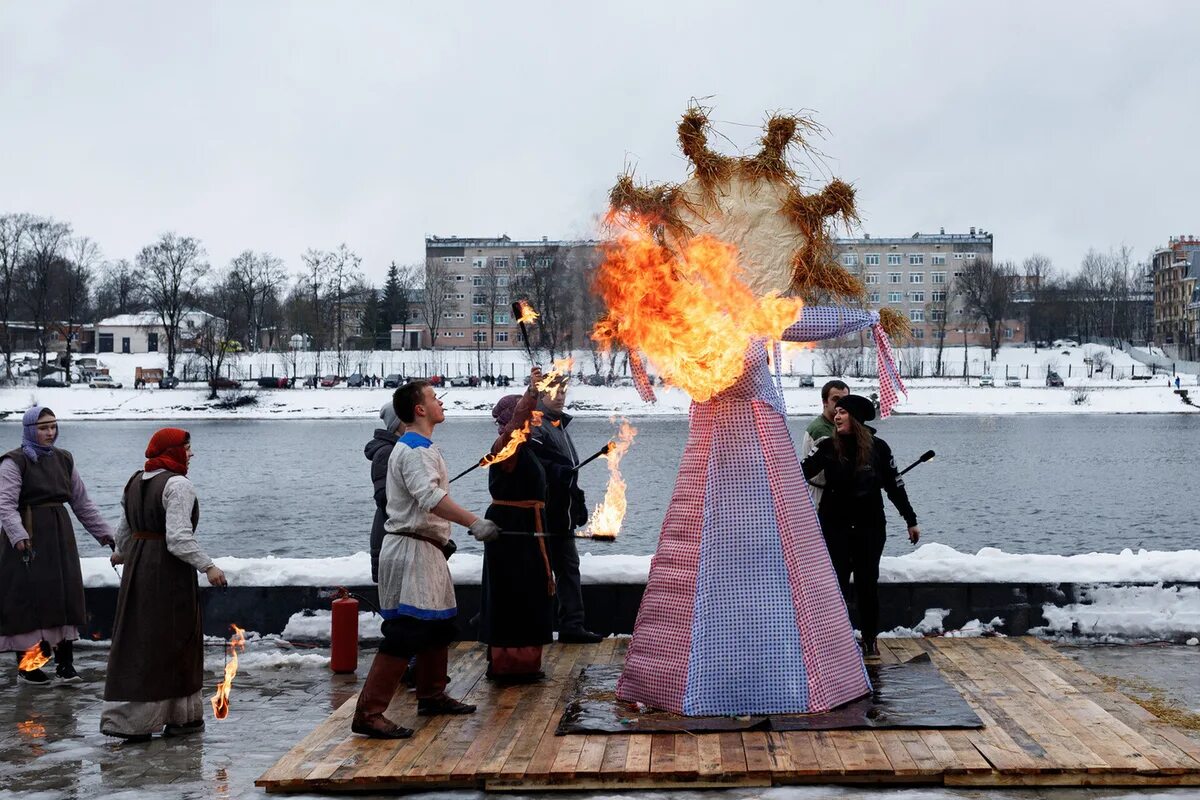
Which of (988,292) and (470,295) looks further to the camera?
(470,295)

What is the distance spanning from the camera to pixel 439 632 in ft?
22.8

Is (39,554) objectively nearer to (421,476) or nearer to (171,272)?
(421,476)

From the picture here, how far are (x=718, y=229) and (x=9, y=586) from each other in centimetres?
540

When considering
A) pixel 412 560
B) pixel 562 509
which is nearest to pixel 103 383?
pixel 562 509

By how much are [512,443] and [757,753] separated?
267cm

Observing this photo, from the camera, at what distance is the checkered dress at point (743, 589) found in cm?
702

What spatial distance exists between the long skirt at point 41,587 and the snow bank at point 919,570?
109cm

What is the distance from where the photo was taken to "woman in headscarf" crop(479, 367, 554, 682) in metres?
8.09

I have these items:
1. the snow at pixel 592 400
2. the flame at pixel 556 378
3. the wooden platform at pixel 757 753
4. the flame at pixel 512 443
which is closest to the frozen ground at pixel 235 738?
the wooden platform at pixel 757 753

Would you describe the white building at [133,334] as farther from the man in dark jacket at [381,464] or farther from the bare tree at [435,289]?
the man in dark jacket at [381,464]

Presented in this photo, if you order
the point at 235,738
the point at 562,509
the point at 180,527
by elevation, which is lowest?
the point at 235,738

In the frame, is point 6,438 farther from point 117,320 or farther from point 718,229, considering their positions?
point 117,320

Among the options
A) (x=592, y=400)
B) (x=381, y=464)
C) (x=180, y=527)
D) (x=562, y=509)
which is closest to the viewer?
(x=180, y=527)

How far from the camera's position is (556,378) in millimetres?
8500
